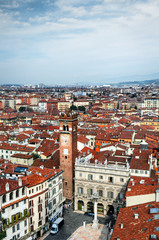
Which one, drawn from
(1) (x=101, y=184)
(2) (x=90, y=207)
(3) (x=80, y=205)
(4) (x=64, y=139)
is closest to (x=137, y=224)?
(1) (x=101, y=184)

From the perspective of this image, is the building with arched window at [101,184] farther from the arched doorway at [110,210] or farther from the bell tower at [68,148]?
the bell tower at [68,148]

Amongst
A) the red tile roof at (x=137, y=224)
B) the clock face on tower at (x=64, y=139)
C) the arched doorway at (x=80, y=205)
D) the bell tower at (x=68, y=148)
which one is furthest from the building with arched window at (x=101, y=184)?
the red tile roof at (x=137, y=224)

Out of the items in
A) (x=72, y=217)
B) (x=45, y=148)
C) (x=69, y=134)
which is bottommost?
(x=72, y=217)

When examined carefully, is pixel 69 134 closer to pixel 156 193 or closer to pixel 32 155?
pixel 32 155

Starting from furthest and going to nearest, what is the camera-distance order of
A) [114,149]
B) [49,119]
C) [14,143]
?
[49,119] < [14,143] < [114,149]

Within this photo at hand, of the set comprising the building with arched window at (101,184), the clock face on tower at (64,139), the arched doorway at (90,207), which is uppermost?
Result: the clock face on tower at (64,139)

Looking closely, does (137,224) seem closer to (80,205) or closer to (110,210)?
(110,210)

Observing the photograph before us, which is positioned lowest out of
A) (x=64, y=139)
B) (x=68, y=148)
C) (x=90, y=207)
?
(x=90, y=207)

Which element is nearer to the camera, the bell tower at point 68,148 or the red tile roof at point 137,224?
the red tile roof at point 137,224

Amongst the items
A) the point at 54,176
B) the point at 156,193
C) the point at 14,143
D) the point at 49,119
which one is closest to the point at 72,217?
the point at 54,176
